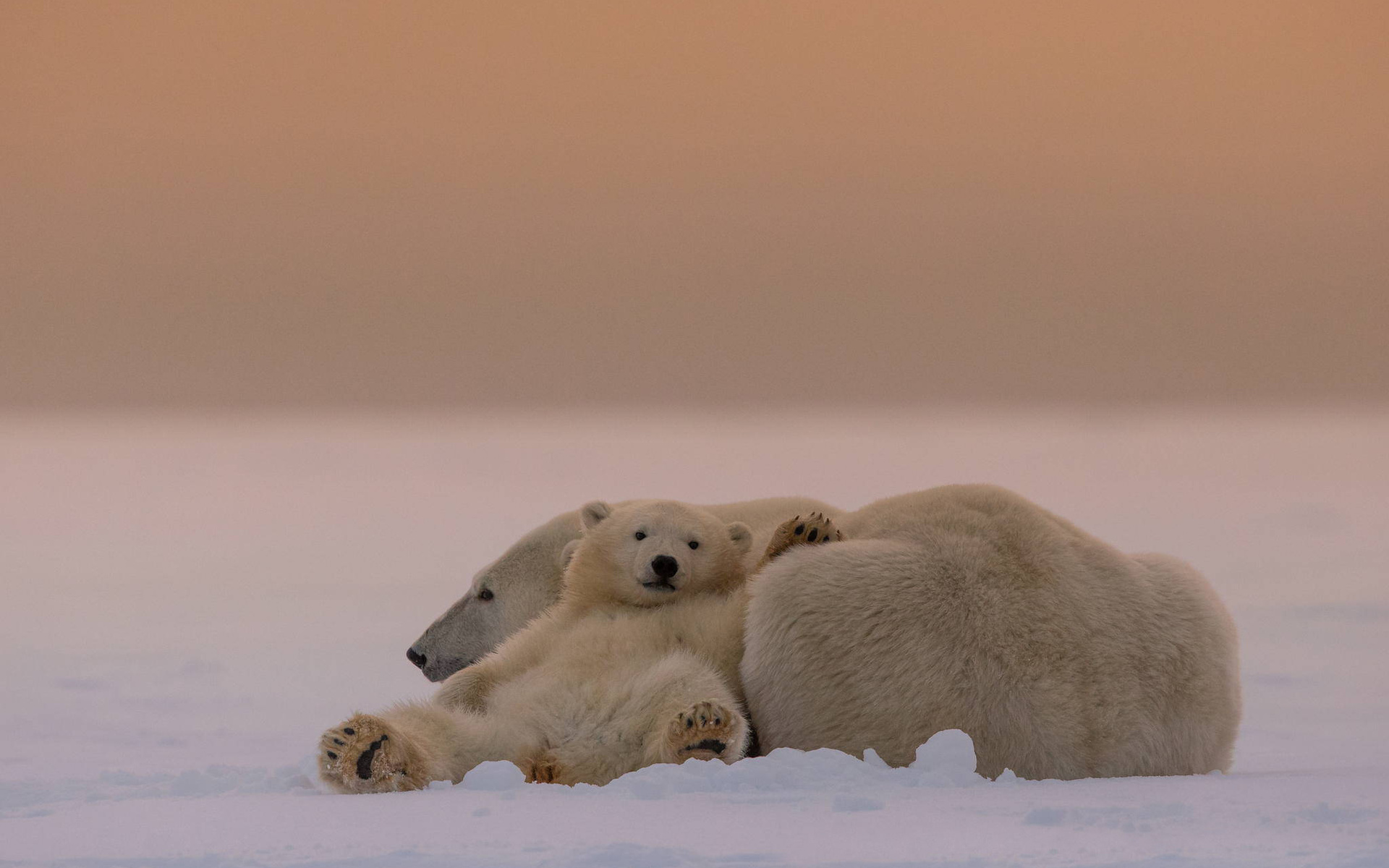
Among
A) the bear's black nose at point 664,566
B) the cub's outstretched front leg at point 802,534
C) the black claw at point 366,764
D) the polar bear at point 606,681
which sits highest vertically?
the cub's outstretched front leg at point 802,534

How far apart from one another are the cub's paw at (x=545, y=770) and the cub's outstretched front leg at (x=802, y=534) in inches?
33.1

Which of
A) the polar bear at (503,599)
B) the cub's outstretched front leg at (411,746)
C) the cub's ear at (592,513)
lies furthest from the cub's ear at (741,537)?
the cub's outstretched front leg at (411,746)

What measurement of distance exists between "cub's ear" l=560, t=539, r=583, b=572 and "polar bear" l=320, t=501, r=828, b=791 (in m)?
0.02

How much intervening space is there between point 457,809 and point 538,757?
664 millimetres

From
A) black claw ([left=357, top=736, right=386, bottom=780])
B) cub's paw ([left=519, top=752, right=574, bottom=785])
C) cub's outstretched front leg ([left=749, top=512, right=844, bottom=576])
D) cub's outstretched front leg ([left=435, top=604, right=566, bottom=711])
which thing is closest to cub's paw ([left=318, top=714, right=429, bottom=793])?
black claw ([left=357, top=736, right=386, bottom=780])

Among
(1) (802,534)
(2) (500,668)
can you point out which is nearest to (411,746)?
(2) (500,668)

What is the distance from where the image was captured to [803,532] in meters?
4.45

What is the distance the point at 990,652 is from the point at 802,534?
644 mm

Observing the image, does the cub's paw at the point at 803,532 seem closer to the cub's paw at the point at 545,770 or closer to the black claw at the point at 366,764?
the cub's paw at the point at 545,770

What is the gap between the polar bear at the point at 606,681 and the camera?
382 cm

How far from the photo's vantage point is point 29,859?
3.00m

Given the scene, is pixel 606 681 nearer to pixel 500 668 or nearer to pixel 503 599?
pixel 500 668

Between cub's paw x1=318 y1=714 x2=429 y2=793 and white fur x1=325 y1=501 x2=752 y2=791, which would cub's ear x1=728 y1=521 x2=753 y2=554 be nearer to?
white fur x1=325 y1=501 x2=752 y2=791

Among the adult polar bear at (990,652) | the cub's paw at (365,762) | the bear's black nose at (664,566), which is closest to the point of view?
the cub's paw at (365,762)
